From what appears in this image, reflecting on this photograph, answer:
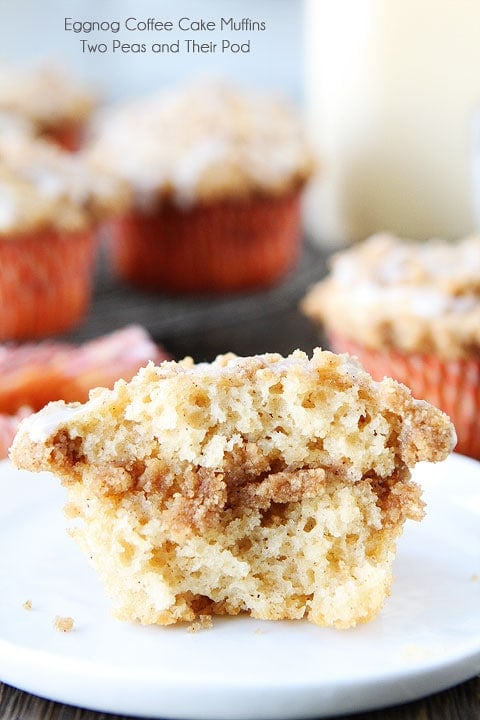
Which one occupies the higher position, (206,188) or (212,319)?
(206,188)

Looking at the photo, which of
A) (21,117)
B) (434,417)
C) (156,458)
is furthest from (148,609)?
(21,117)

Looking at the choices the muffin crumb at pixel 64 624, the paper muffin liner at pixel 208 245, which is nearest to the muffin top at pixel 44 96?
the paper muffin liner at pixel 208 245

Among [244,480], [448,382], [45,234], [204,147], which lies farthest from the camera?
[204,147]

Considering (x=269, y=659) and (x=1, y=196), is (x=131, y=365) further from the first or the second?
(x=269, y=659)

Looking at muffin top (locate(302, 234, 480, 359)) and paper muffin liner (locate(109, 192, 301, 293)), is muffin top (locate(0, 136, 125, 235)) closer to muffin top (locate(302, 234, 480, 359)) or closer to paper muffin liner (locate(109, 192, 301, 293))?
paper muffin liner (locate(109, 192, 301, 293))

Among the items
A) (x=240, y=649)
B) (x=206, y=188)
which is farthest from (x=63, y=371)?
(x=206, y=188)

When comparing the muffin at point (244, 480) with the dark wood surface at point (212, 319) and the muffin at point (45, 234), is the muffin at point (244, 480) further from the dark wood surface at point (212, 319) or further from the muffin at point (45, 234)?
the muffin at point (45, 234)

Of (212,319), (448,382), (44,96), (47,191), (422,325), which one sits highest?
(44,96)

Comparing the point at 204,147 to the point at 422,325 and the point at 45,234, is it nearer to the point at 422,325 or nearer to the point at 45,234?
the point at 45,234
